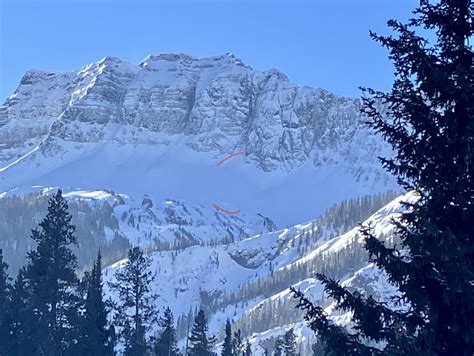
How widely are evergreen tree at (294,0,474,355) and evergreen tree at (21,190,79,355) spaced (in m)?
32.8

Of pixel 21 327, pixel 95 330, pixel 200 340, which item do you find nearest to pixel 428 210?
pixel 95 330

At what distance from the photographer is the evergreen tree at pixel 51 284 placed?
4900cm

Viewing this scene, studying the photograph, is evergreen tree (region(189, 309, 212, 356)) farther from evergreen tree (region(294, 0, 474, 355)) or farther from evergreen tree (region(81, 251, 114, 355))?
evergreen tree (region(294, 0, 474, 355))

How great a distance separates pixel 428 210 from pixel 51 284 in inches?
1370

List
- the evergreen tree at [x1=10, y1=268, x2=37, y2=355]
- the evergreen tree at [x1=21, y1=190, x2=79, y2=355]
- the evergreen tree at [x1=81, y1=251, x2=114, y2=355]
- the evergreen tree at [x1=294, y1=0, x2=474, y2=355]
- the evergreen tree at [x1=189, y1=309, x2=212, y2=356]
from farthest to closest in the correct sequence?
the evergreen tree at [x1=189, y1=309, x2=212, y2=356] → the evergreen tree at [x1=10, y1=268, x2=37, y2=355] → the evergreen tree at [x1=21, y1=190, x2=79, y2=355] → the evergreen tree at [x1=81, y1=251, x2=114, y2=355] → the evergreen tree at [x1=294, y1=0, x2=474, y2=355]

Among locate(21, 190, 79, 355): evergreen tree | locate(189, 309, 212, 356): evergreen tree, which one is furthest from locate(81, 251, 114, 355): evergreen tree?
locate(189, 309, 212, 356): evergreen tree

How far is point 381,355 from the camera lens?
16.7m

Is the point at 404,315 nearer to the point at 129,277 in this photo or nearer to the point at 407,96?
the point at 407,96

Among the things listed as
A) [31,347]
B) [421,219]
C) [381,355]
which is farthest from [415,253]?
[31,347]

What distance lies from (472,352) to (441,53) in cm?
618

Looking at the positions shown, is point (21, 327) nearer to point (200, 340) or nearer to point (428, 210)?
point (200, 340)

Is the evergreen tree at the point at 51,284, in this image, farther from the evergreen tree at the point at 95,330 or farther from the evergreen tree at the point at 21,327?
the evergreen tree at the point at 95,330

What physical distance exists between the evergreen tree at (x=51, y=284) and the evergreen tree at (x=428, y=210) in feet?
108

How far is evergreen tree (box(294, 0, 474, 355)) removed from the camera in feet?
54.5
